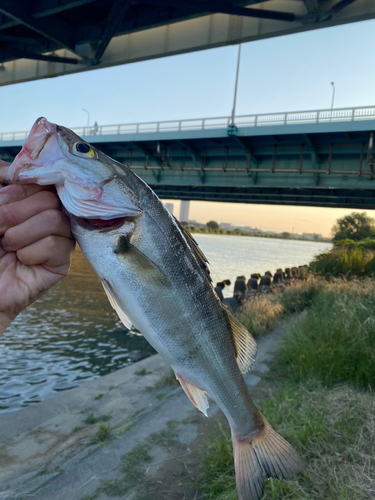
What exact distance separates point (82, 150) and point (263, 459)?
7.57ft

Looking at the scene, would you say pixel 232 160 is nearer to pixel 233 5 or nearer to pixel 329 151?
pixel 329 151

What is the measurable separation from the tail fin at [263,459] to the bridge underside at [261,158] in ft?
66.0

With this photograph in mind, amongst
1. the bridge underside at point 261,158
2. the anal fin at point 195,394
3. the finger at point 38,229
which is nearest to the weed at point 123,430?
the anal fin at point 195,394

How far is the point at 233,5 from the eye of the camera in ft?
35.2

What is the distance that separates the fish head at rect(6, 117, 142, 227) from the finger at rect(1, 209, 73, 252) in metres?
0.08

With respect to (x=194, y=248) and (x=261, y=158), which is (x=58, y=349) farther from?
(x=261, y=158)

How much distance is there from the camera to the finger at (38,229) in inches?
78.5

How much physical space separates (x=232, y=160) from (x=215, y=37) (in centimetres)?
1373

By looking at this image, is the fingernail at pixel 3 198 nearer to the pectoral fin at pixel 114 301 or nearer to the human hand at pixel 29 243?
the human hand at pixel 29 243

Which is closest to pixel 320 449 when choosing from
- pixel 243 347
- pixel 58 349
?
pixel 243 347

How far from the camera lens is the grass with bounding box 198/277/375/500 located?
3.77m

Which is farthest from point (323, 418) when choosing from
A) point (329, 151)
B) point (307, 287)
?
point (329, 151)

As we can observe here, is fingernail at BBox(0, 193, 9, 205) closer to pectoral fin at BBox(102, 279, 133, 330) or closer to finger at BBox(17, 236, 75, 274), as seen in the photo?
finger at BBox(17, 236, 75, 274)

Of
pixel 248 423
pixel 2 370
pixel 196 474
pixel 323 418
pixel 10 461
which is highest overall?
pixel 248 423
